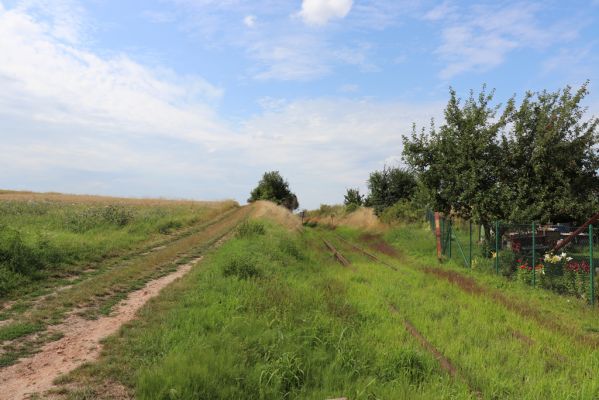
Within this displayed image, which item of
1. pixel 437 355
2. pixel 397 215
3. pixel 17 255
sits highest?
pixel 397 215

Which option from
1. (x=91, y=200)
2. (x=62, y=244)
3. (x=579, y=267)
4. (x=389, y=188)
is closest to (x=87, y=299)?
(x=62, y=244)

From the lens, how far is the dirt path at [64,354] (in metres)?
4.59

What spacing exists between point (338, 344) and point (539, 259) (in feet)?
31.7

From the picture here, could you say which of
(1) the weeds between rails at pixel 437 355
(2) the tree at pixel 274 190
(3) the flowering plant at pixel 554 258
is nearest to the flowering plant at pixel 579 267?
(3) the flowering plant at pixel 554 258

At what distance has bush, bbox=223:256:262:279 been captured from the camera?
416 inches

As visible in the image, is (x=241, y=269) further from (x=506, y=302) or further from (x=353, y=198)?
(x=353, y=198)

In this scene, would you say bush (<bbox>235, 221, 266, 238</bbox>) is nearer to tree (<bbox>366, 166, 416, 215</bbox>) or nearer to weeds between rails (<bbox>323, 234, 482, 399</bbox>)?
weeds between rails (<bbox>323, 234, 482, 399</bbox>)

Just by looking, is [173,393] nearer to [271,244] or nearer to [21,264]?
[21,264]

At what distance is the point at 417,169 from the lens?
63.5 ft

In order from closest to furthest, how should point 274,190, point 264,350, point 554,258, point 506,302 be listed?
point 264,350 → point 506,302 → point 554,258 → point 274,190

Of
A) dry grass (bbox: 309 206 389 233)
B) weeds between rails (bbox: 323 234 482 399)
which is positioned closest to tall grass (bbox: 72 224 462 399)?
weeds between rails (bbox: 323 234 482 399)

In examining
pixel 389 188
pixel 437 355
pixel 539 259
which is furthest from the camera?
pixel 389 188

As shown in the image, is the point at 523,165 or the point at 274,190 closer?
the point at 523,165

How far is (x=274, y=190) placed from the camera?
68.2 meters
